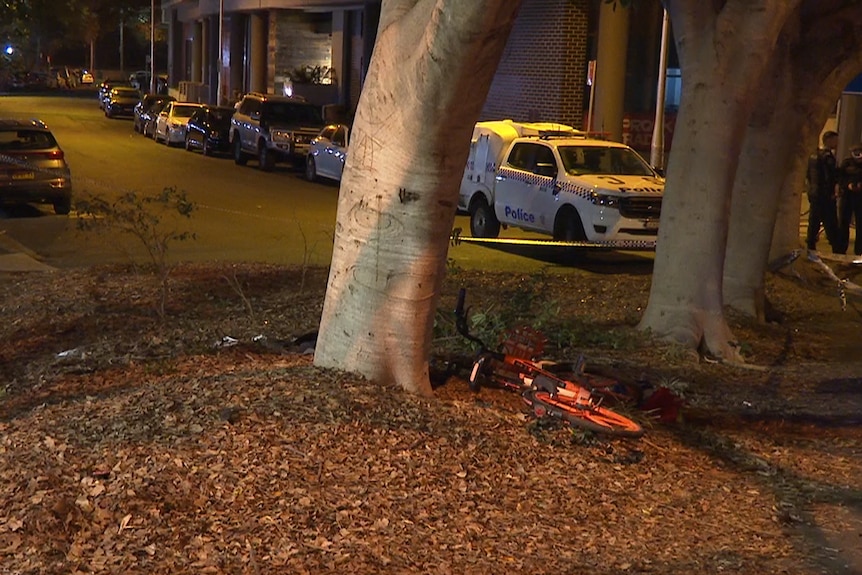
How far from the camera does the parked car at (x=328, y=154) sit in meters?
28.9

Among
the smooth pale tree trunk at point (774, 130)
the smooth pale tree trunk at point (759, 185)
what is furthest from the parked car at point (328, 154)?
the smooth pale tree trunk at point (759, 185)

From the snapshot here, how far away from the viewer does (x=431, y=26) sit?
22.0 ft

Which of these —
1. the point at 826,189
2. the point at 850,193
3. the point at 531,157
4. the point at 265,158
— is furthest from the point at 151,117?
the point at 850,193

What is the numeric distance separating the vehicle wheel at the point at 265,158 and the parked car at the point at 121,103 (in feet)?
87.6

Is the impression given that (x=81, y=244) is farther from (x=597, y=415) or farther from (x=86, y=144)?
(x=86, y=144)

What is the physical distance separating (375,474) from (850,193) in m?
14.7

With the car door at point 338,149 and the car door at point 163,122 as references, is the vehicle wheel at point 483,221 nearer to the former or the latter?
the car door at point 338,149

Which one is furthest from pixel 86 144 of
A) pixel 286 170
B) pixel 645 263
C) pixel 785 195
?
pixel 785 195

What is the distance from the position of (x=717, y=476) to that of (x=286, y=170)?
91.6 feet

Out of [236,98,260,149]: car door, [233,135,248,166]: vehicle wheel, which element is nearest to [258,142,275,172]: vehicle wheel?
[236,98,260,149]: car door

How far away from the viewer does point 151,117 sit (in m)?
45.0

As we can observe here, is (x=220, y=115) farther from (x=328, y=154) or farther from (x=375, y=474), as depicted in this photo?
(x=375, y=474)

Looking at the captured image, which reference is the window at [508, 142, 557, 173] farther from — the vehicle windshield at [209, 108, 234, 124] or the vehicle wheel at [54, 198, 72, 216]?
the vehicle windshield at [209, 108, 234, 124]

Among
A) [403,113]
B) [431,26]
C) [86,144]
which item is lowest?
[86,144]
